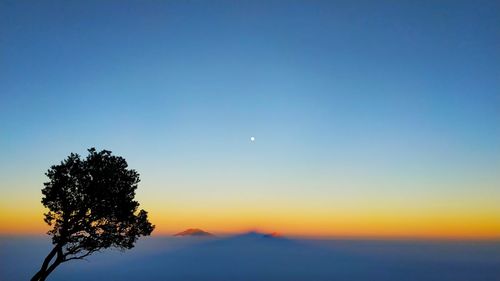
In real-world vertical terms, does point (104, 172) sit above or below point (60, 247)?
above

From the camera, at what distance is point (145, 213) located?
31.9m

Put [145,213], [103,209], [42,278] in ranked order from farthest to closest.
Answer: [145,213] < [103,209] < [42,278]

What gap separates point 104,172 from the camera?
29234 millimetres

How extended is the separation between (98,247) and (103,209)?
148 inches

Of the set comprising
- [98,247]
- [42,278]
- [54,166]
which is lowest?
[42,278]

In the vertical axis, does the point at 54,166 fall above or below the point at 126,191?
above

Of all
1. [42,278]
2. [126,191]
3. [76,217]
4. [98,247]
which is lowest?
[42,278]

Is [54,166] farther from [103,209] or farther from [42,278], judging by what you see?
[42,278]

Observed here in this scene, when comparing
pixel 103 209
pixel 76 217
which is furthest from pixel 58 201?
pixel 103 209

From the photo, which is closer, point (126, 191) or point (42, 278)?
point (42, 278)

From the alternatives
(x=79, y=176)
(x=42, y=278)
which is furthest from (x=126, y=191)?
(x=42, y=278)

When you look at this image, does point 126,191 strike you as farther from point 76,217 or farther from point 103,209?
point 76,217

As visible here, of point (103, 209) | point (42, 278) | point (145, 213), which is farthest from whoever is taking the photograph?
point (145, 213)

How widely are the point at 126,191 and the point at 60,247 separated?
7178mm
